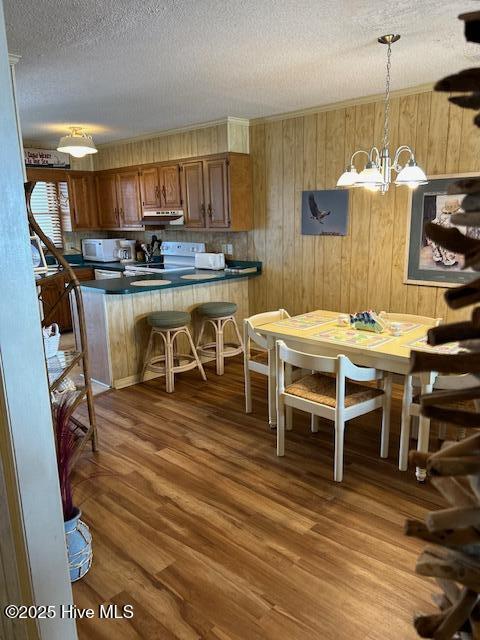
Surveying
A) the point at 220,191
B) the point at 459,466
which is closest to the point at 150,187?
the point at 220,191

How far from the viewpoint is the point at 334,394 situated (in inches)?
112

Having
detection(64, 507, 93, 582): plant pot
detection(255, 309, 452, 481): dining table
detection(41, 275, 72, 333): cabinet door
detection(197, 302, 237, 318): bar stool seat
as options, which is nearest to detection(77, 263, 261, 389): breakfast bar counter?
detection(197, 302, 237, 318): bar stool seat

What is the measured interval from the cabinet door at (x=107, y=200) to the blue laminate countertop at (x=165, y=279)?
168 cm

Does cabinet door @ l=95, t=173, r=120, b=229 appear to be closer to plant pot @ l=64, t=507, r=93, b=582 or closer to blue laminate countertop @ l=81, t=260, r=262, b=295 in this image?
blue laminate countertop @ l=81, t=260, r=262, b=295

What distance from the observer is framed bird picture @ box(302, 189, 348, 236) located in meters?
4.38

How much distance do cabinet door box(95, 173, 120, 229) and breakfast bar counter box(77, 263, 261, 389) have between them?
6.56 ft

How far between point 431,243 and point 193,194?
2644 mm

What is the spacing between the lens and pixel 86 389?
294 cm

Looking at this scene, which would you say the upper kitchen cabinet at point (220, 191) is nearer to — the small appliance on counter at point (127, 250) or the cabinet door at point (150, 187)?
the cabinet door at point (150, 187)

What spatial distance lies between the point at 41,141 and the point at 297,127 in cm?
361

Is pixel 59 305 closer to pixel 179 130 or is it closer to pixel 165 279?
pixel 165 279

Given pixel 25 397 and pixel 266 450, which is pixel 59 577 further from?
pixel 266 450

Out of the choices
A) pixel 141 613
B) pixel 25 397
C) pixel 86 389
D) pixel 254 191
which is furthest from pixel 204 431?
pixel 254 191

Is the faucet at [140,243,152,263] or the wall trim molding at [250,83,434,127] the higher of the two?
the wall trim molding at [250,83,434,127]
